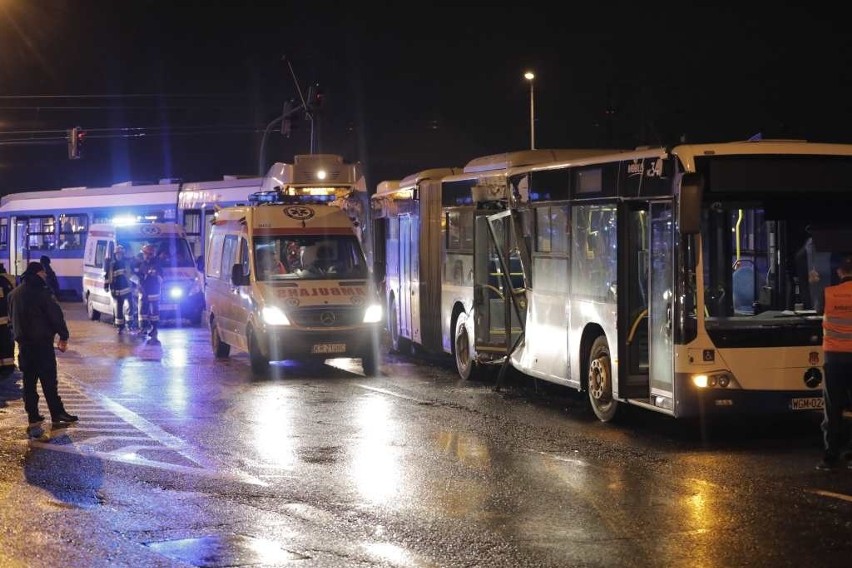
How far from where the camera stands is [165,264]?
30609 millimetres

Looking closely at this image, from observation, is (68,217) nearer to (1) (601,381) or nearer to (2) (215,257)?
(2) (215,257)

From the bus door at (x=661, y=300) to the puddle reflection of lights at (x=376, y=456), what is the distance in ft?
8.78

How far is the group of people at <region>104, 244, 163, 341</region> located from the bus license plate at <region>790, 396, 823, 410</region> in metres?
16.1

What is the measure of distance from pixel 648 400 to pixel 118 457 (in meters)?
5.18

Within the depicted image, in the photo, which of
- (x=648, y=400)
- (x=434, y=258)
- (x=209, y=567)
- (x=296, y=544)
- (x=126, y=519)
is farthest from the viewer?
(x=434, y=258)

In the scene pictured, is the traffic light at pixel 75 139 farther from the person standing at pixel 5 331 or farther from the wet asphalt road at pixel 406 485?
the wet asphalt road at pixel 406 485

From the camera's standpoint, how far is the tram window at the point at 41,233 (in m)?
42.9

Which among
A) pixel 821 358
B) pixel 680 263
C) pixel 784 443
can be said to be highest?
pixel 680 263

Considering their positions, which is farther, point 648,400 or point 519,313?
point 519,313

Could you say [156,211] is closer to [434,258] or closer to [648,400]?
[434,258]

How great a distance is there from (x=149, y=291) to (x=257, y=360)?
7.90m

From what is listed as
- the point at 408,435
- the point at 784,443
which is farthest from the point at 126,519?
the point at 784,443

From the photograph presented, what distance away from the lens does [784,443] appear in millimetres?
12195

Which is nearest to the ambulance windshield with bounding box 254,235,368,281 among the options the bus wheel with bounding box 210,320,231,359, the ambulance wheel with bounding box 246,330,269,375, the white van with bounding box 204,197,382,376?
the white van with bounding box 204,197,382,376
